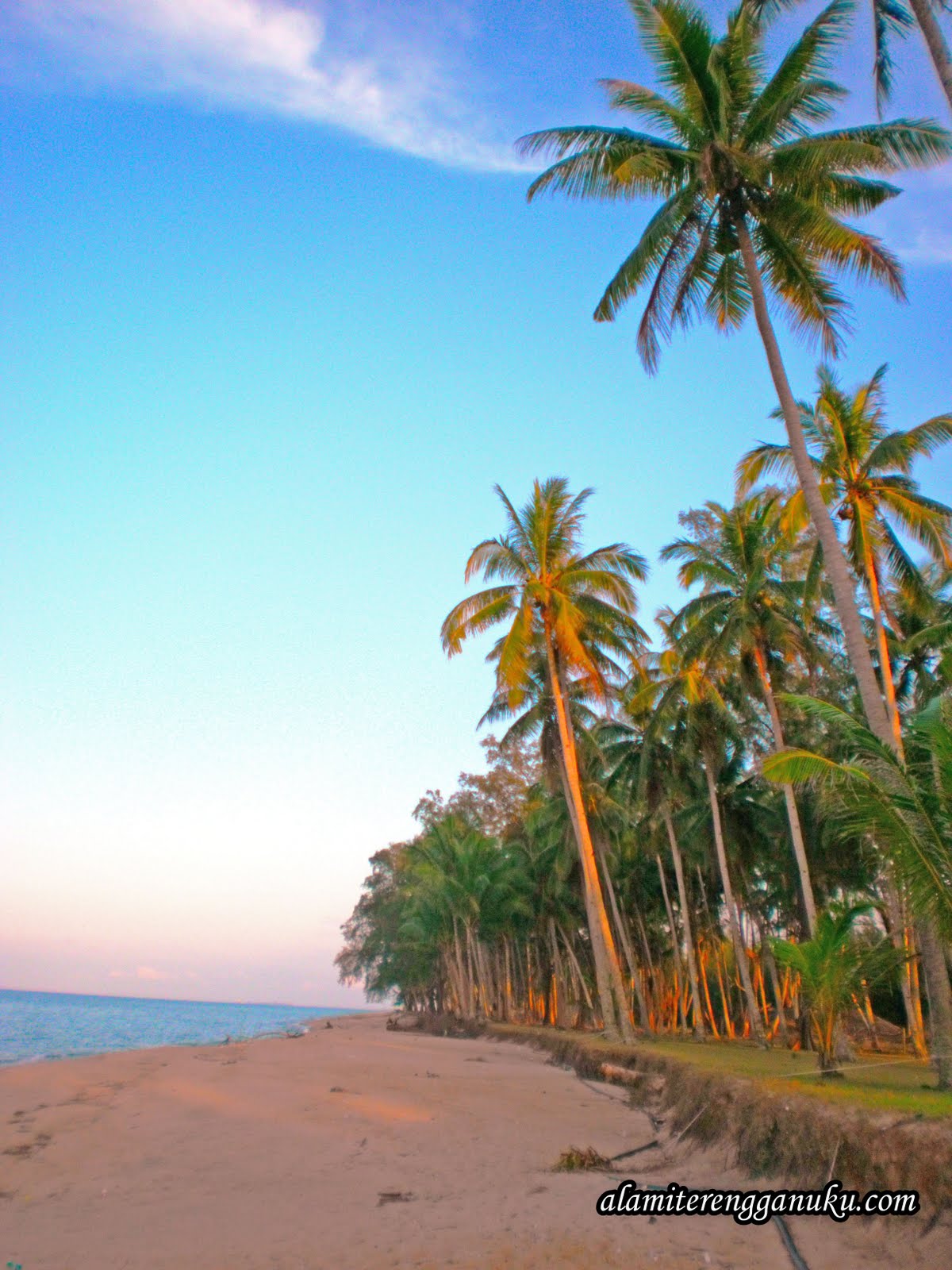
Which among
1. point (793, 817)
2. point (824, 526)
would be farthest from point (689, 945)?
point (824, 526)

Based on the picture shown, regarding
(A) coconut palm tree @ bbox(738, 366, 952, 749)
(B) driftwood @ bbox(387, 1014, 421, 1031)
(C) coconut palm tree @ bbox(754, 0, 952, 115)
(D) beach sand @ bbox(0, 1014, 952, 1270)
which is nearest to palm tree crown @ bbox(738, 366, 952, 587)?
(A) coconut palm tree @ bbox(738, 366, 952, 749)

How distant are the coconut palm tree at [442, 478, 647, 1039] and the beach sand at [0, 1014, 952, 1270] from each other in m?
9.20

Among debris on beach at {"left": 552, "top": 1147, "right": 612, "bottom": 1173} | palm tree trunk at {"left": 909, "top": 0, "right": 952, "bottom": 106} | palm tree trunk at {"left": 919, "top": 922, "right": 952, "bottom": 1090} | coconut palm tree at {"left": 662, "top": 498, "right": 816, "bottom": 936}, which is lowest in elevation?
debris on beach at {"left": 552, "top": 1147, "right": 612, "bottom": 1173}

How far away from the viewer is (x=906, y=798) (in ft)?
26.3

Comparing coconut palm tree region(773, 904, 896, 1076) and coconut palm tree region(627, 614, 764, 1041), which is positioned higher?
coconut palm tree region(627, 614, 764, 1041)

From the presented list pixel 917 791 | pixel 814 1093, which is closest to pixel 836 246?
pixel 917 791

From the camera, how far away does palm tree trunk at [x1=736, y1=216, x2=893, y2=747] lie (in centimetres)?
1073

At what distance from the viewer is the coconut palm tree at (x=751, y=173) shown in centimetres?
1182

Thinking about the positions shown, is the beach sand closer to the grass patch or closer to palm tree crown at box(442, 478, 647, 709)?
the grass patch

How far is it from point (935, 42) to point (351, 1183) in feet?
46.0

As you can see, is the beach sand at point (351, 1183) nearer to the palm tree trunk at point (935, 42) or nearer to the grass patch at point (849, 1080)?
the grass patch at point (849, 1080)

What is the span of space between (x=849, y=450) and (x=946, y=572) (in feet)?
27.1

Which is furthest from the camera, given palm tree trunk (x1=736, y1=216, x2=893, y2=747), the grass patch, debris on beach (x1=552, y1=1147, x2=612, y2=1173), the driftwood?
the driftwood

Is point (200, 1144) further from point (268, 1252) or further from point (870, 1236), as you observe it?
point (870, 1236)
